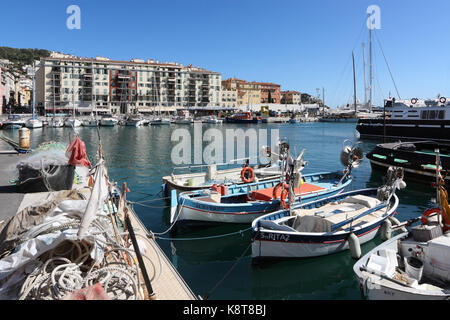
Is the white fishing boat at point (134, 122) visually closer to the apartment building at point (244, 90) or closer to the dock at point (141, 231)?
the apartment building at point (244, 90)

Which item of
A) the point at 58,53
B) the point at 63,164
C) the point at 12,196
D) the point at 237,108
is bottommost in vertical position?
the point at 12,196

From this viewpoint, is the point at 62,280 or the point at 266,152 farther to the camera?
the point at 266,152

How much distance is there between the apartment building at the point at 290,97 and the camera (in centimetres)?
18425

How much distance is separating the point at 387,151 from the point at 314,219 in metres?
20.5

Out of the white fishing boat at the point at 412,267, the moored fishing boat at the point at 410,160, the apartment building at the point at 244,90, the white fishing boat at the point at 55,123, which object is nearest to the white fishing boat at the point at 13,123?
the white fishing boat at the point at 55,123

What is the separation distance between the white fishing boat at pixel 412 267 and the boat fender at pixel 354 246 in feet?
4.89

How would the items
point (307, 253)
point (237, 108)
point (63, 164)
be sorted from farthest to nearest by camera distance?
point (237, 108), point (63, 164), point (307, 253)

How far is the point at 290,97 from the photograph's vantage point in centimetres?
18425

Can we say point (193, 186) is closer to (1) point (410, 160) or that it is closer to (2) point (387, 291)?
(2) point (387, 291)

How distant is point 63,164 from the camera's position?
46.2ft

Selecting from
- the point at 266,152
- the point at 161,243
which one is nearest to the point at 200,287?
the point at 161,243

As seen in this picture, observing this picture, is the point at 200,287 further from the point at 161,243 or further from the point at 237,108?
the point at 237,108

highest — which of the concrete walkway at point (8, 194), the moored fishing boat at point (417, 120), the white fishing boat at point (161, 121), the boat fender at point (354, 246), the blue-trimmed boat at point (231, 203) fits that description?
the white fishing boat at point (161, 121)
